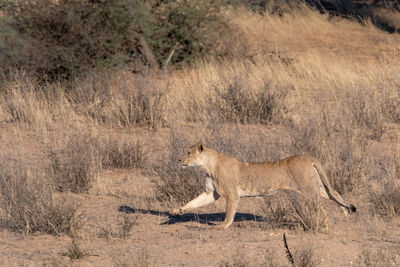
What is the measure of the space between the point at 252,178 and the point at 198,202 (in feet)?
2.05

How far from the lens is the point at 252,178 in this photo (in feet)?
25.4

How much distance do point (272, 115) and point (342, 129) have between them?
2.14m

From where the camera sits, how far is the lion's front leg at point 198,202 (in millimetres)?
7781

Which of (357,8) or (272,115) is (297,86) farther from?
(357,8)

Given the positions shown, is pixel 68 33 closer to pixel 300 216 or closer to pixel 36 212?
pixel 36 212

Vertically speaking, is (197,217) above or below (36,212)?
below

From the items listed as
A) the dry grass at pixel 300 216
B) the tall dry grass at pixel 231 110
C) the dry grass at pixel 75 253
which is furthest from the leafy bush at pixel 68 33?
the dry grass at pixel 75 253

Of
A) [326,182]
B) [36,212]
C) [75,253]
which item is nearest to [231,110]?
[326,182]

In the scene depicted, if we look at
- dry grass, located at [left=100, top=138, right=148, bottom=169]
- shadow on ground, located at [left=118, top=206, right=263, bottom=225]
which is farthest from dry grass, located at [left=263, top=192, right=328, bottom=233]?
Answer: dry grass, located at [left=100, top=138, right=148, bottom=169]

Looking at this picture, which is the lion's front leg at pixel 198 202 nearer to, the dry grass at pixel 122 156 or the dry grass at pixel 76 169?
the dry grass at pixel 76 169

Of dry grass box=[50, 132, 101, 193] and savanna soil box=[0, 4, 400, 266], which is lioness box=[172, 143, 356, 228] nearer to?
savanna soil box=[0, 4, 400, 266]

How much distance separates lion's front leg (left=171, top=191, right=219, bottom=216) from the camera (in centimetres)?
778

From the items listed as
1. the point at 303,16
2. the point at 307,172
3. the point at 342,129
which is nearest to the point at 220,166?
the point at 307,172

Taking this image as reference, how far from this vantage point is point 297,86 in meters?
16.0
